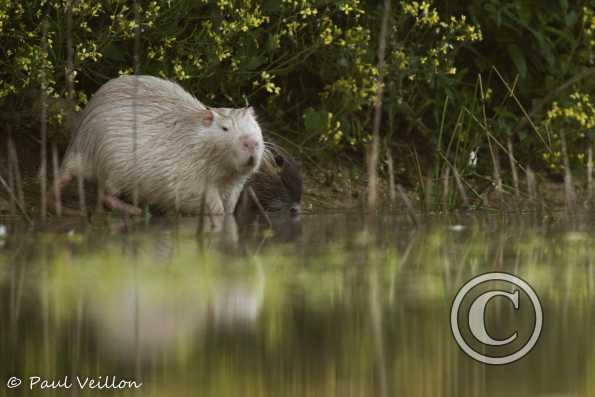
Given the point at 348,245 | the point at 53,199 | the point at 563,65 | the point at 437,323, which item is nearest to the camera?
the point at 437,323

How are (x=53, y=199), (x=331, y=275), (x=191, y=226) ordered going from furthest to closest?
(x=53, y=199)
(x=191, y=226)
(x=331, y=275)

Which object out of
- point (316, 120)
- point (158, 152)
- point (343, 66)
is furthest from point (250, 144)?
point (343, 66)

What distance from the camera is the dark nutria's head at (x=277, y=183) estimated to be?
6.15m

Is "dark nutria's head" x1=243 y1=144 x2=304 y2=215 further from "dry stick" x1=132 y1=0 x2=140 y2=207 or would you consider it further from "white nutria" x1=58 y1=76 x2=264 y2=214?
"dry stick" x1=132 y1=0 x2=140 y2=207

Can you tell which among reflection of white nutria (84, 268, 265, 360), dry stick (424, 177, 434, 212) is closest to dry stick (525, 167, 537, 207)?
dry stick (424, 177, 434, 212)

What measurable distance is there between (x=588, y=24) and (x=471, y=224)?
268cm

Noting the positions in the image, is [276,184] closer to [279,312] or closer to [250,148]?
[250,148]

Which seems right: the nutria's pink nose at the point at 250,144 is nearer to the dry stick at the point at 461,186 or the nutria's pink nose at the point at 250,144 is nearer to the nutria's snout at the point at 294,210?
the nutria's snout at the point at 294,210

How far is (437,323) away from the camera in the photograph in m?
3.02

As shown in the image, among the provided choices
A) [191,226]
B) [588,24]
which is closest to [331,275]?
[191,226]

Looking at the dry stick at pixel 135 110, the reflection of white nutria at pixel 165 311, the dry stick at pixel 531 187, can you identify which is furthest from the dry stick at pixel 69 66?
the dry stick at pixel 531 187

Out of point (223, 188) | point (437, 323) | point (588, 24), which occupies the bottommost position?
point (437, 323)

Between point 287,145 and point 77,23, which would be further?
point 287,145

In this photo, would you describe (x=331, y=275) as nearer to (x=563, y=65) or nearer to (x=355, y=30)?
(x=355, y=30)
